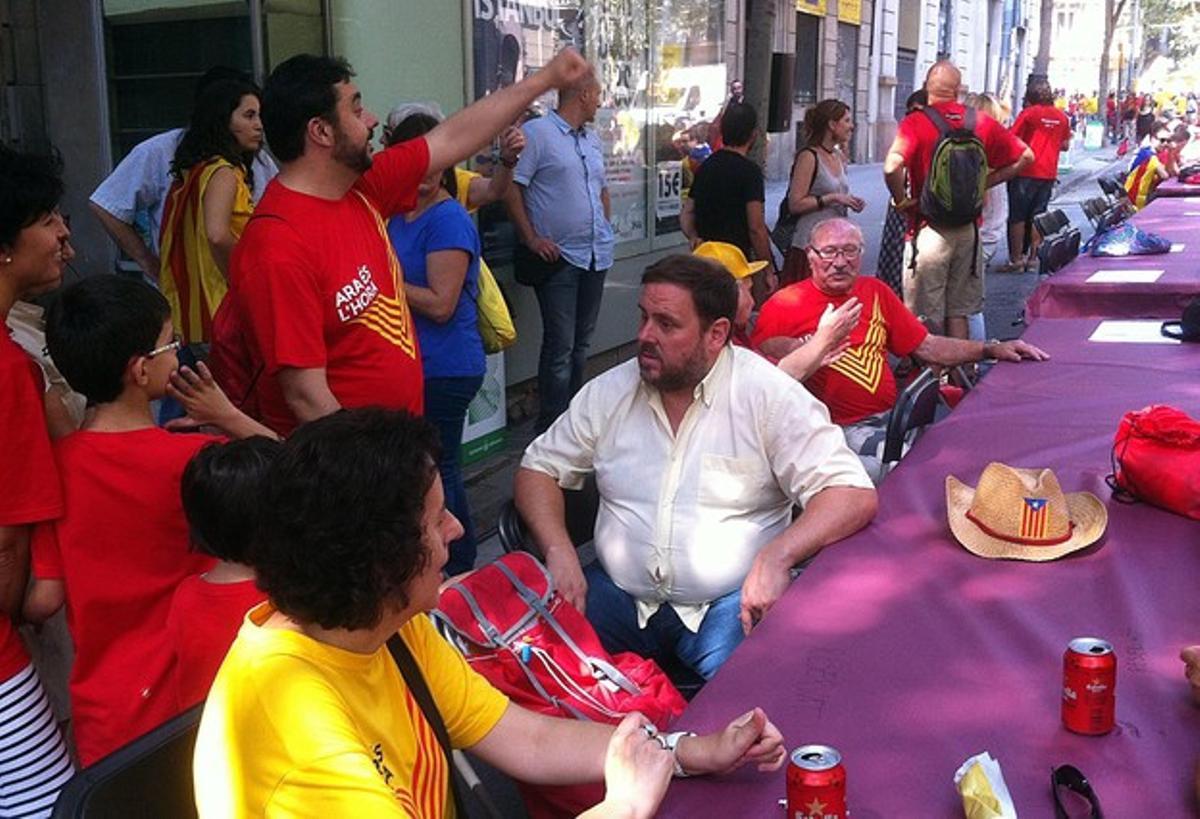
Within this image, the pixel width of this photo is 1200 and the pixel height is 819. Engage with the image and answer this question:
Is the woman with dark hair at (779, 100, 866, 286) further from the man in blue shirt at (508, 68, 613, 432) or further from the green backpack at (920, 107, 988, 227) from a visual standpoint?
the man in blue shirt at (508, 68, 613, 432)

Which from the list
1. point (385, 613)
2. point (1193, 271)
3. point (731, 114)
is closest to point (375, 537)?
point (385, 613)

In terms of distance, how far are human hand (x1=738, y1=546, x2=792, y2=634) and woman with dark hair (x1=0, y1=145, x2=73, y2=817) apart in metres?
1.44

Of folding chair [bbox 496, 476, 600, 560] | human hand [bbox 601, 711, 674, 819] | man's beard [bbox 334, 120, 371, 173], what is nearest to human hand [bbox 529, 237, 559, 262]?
folding chair [bbox 496, 476, 600, 560]

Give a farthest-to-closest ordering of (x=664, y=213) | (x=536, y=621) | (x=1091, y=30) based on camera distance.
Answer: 1. (x=1091, y=30)
2. (x=664, y=213)
3. (x=536, y=621)

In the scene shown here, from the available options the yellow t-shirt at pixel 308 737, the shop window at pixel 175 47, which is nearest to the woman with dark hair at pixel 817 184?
the shop window at pixel 175 47

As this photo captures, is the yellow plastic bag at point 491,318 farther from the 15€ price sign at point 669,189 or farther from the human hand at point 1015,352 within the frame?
the 15€ price sign at point 669,189

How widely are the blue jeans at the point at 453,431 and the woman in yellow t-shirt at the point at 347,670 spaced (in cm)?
238

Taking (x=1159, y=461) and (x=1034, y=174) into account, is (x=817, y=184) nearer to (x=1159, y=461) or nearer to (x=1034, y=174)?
(x=1159, y=461)

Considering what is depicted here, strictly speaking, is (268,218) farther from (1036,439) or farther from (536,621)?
(1036,439)

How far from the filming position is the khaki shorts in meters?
7.75

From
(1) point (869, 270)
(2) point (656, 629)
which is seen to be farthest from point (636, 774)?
(1) point (869, 270)

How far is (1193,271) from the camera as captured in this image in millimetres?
6590

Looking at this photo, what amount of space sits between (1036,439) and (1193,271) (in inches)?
142

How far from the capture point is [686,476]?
10.2 feet
